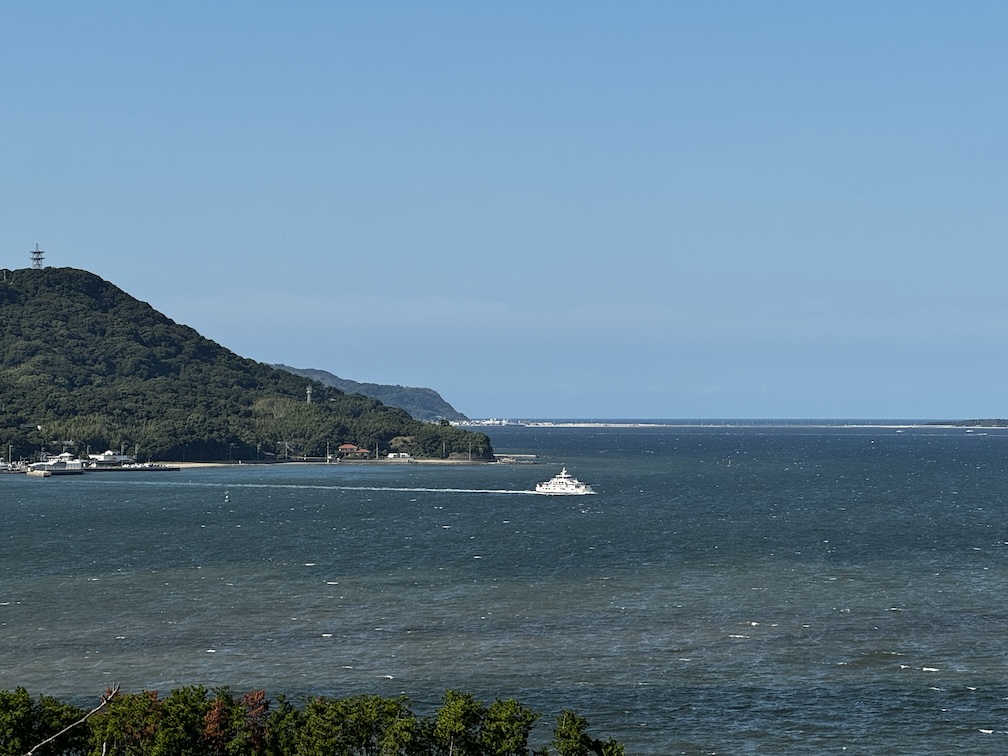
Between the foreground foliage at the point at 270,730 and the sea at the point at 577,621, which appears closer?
the foreground foliage at the point at 270,730

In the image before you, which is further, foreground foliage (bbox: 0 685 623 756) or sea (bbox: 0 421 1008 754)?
sea (bbox: 0 421 1008 754)

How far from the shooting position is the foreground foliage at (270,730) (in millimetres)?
46531

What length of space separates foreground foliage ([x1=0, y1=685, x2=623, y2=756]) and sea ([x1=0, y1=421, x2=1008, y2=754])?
8.24 metres

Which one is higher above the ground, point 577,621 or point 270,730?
point 270,730

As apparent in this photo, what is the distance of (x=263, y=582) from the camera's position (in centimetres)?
9912

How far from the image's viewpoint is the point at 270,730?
157 ft

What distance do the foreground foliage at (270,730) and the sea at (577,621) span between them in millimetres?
8242

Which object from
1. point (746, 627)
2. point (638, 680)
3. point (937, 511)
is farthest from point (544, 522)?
point (638, 680)

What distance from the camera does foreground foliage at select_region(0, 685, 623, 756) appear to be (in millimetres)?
46531

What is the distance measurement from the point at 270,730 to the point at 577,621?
3546cm

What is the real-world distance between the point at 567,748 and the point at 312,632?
33.7 metres

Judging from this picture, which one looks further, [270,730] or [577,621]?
[577,621]

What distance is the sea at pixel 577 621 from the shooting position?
60125mm

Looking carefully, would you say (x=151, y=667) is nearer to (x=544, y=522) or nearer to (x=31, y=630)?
(x=31, y=630)
